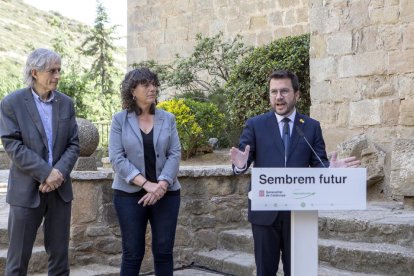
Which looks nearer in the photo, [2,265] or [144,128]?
[144,128]

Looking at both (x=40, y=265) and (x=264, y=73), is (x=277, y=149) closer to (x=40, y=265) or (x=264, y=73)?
(x=40, y=265)

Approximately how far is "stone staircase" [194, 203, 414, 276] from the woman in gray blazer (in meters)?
1.23

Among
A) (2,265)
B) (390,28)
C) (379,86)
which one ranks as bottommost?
(2,265)

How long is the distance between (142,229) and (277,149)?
44.9 inches

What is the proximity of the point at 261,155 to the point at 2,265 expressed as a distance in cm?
254

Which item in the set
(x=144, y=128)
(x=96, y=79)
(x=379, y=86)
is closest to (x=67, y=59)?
(x=96, y=79)

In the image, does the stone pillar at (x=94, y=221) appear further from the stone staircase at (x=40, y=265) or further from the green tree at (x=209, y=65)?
the green tree at (x=209, y=65)

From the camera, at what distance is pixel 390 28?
7.02 m

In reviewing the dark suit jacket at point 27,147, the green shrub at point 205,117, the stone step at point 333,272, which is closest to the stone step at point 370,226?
the stone step at point 333,272

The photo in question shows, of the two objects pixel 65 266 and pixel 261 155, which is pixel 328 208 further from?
pixel 65 266

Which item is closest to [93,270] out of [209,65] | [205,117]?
[205,117]

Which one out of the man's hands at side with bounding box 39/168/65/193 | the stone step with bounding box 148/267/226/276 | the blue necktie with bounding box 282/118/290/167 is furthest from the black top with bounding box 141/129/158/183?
the stone step with bounding box 148/267/226/276

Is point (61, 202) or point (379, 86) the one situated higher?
point (379, 86)

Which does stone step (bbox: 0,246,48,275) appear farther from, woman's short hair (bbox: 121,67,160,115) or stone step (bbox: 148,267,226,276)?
woman's short hair (bbox: 121,67,160,115)
